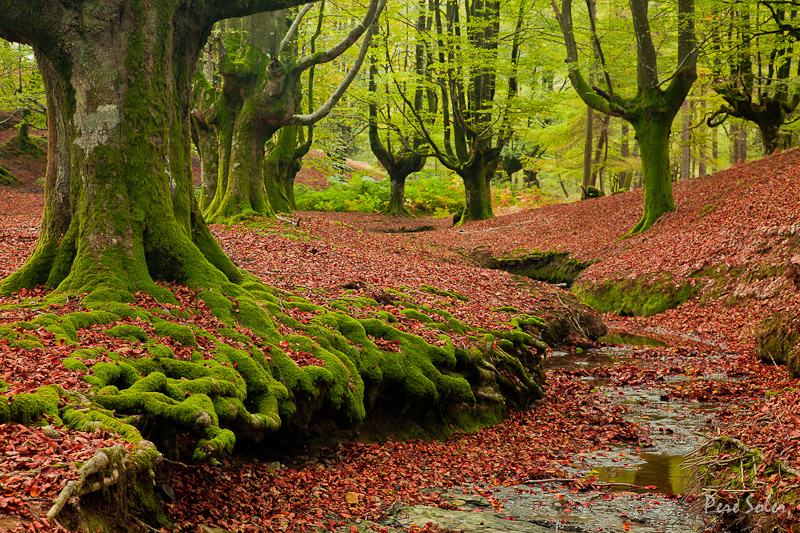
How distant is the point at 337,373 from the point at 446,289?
5.45m

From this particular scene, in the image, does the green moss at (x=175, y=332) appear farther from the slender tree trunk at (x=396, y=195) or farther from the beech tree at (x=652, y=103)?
the slender tree trunk at (x=396, y=195)

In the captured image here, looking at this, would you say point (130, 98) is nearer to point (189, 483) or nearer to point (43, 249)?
point (43, 249)

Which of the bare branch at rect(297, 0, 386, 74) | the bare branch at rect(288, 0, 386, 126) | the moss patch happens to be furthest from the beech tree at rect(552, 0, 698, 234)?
the bare branch at rect(297, 0, 386, 74)

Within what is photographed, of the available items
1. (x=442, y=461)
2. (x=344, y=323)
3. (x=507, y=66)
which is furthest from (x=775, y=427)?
(x=507, y=66)

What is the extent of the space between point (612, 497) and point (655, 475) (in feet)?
2.73

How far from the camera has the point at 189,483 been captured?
13.6ft

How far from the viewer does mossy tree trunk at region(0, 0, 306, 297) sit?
600 centimetres

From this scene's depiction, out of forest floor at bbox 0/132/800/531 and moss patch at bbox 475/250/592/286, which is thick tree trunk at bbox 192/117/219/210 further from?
moss patch at bbox 475/250/592/286

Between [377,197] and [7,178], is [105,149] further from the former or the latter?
[377,197]

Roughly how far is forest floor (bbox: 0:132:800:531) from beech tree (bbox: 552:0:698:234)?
861 millimetres

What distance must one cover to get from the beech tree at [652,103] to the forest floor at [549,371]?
0.86 meters

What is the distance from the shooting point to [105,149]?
611 centimetres

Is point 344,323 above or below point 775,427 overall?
above

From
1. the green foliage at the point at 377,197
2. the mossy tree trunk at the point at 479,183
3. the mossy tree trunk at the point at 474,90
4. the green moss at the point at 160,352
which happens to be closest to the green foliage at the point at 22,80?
the green foliage at the point at 377,197
